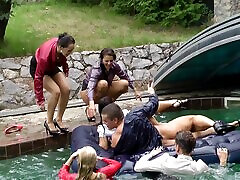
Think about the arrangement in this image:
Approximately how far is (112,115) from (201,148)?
1116 mm

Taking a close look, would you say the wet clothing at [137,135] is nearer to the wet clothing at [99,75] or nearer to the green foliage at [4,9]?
the wet clothing at [99,75]

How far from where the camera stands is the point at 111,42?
11781 mm

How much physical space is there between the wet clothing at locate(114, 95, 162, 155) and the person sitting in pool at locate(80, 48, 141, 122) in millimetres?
1278

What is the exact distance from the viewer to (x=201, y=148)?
6.44 meters

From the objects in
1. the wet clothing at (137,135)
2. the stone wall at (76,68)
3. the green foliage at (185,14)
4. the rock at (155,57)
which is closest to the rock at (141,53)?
the stone wall at (76,68)

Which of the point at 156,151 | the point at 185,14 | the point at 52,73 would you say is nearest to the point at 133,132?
the point at 156,151

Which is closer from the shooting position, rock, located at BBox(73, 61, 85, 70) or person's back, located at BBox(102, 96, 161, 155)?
person's back, located at BBox(102, 96, 161, 155)

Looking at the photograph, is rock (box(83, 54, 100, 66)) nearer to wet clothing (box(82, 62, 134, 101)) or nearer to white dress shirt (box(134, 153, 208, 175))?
wet clothing (box(82, 62, 134, 101))

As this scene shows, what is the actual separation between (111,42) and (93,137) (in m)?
5.01

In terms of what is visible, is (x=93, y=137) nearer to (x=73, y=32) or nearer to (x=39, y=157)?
(x=39, y=157)

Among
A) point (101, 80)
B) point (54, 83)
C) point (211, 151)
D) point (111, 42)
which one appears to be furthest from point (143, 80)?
point (211, 151)

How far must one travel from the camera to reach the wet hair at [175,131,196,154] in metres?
5.68

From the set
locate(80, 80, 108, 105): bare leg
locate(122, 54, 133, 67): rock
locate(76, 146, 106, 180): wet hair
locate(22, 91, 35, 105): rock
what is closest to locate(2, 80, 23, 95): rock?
locate(22, 91, 35, 105): rock

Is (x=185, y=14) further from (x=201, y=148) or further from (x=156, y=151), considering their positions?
(x=156, y=151)
